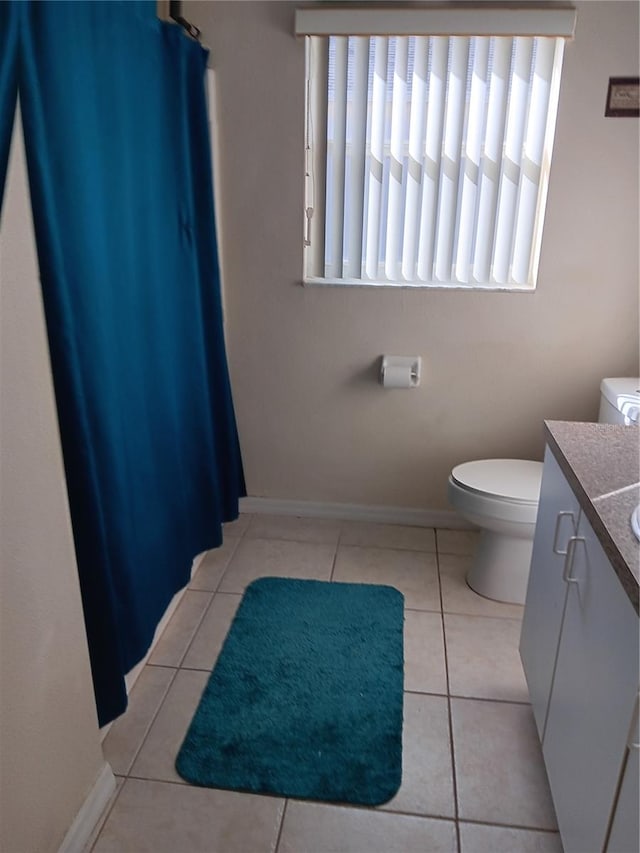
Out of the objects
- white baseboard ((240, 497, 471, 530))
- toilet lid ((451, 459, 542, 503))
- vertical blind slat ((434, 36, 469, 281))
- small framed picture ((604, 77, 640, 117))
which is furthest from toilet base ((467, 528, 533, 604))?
small framed picture ((604, 77, 640, 117))

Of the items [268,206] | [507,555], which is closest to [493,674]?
[507,555]

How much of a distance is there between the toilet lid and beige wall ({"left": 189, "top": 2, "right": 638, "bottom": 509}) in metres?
0.27

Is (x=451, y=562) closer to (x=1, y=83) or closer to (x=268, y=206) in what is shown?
(x=268, y=206)

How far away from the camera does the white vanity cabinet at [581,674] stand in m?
1.00

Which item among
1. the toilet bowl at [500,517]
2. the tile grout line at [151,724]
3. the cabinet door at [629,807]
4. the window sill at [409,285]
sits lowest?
the tile grout line at [151,724]

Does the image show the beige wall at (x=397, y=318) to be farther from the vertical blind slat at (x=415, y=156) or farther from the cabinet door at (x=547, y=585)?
the cabinet door at (x=547, y=585)

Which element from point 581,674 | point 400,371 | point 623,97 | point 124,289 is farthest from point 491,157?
point 581,674

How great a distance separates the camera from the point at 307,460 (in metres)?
2.83

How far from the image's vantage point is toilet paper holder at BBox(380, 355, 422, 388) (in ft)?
8.42

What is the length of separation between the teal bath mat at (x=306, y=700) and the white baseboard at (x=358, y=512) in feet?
1.73

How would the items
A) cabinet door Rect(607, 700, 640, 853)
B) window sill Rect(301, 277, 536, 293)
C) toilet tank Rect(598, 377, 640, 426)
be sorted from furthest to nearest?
window sill Rect(301, 277, 536, 293) → toilet tank Rect(598, 377, 640, 426) → cabinet door Rect(607, 700, 640, 853)

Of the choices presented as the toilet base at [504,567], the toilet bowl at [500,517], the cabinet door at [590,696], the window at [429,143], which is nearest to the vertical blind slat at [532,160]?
the window at [429,143]

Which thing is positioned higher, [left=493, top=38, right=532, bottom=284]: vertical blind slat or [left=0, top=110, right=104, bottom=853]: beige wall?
[left=493, top=38, right=532, bottom=284]: vertical blind slat

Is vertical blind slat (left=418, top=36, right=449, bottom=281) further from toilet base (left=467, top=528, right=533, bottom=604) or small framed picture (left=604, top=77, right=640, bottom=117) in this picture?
toilet base (left=467, top=528, right=533, bottom=604)
